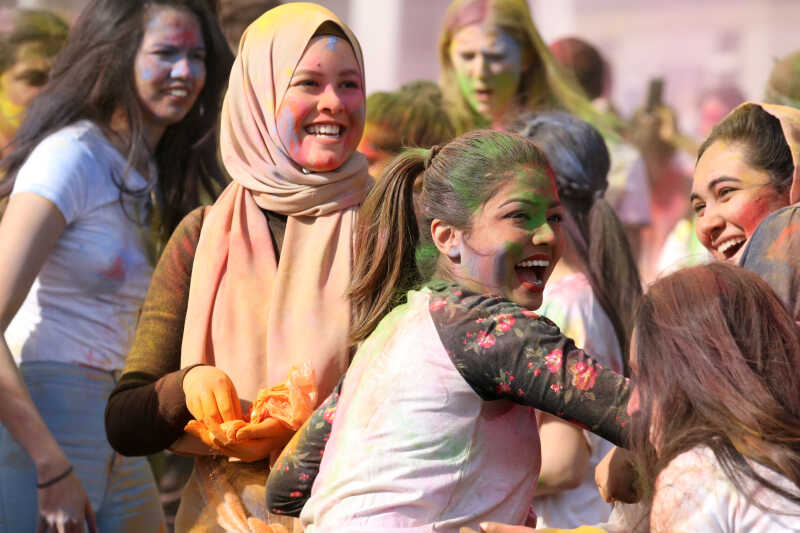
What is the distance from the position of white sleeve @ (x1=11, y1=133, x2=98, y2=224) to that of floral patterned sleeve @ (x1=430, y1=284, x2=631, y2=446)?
1.85 m

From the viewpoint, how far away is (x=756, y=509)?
7.84 feet

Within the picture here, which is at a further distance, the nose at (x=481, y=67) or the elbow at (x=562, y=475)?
the nose at (x=481, y=67)

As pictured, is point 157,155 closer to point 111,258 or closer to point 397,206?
point 111,258

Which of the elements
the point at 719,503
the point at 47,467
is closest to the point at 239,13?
the point at 47,467

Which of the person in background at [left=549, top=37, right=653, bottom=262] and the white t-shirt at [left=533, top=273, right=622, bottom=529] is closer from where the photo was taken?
the white t-shirt at [left=533, top=273, right=622, bottom=529]

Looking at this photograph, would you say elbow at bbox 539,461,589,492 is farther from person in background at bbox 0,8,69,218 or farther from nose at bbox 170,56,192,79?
person in background at bbox 0,8,69,218

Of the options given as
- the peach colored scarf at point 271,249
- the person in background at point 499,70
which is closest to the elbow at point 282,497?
the peach colored scarf at point 271,249

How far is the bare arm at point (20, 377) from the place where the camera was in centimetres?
383

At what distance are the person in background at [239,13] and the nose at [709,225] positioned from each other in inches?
123

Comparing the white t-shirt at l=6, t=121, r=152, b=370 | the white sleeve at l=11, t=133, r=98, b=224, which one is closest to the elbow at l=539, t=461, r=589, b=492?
the white t-shirt at l=6, t=121, r=152, b=370

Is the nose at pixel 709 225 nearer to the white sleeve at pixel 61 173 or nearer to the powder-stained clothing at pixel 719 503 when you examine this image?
the powder-stained clothing at pixel 719 503

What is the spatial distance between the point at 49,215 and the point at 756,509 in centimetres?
252

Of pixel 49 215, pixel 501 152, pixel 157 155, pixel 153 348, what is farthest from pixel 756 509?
pixel 157 155

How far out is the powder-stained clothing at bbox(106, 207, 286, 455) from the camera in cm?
338
